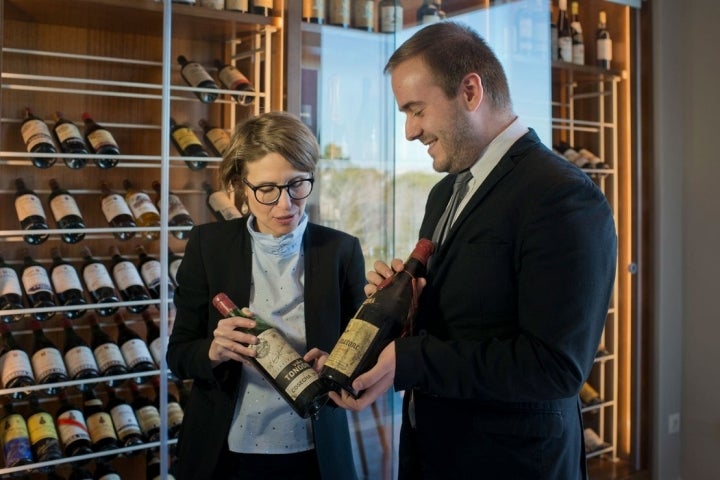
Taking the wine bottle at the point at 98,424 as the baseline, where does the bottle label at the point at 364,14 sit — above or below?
above

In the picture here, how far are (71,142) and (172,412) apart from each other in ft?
3.17

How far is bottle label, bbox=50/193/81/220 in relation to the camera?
2.43 metres

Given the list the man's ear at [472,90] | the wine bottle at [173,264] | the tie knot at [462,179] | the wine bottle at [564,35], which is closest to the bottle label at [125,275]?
the wine bottle at [173,264]

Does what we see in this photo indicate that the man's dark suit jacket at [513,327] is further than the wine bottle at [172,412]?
No

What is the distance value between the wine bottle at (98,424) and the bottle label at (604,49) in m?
2.71

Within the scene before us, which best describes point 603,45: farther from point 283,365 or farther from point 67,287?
point 283,365

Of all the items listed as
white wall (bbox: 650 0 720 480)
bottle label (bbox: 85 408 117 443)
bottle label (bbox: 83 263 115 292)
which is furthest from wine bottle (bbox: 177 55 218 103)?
white wall (bbox: 650 0 720 480)

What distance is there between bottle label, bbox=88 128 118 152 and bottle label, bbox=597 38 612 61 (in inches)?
92.0

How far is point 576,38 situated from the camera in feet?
12.1

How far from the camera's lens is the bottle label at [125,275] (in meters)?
2.50

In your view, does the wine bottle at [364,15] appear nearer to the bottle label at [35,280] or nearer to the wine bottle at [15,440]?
the bottle label at [35,280]

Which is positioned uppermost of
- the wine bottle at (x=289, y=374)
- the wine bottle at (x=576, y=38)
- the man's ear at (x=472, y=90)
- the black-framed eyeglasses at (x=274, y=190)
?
the wine bottle at (x=576, y=38)

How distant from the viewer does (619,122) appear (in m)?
3.62

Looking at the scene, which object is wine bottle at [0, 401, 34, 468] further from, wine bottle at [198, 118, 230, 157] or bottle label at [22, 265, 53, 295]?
wine bottle at [198, 118, 230, 157]
